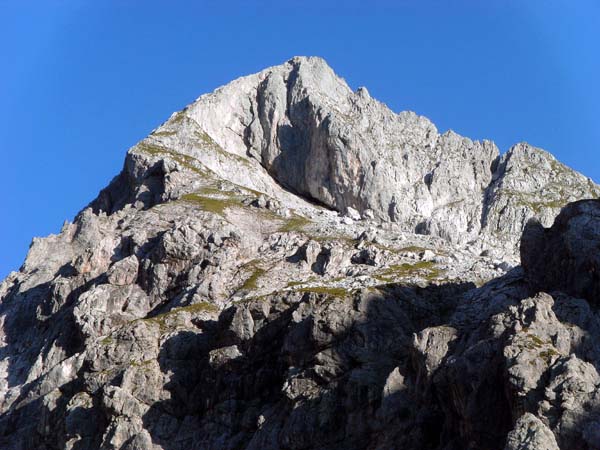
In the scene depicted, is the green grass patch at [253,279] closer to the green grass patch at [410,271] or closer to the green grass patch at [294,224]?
the green grass patch at [294,224]

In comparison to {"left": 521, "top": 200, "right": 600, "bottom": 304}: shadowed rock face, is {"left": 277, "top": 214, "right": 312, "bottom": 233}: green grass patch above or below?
above

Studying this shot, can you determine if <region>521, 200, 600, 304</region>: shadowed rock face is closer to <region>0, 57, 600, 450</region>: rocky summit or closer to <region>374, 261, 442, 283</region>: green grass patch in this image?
<region>0, 57, 600, 450</region>: rocky summit

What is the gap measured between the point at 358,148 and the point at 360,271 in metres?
52.4

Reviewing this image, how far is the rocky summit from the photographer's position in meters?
60.5

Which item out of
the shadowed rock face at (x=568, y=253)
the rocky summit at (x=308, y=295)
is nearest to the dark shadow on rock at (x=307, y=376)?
the rocky summit at (x=308, y=295)

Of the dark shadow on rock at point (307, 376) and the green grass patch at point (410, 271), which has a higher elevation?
the green grass patch at point (410, 271)

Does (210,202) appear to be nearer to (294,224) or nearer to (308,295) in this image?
(294,224)

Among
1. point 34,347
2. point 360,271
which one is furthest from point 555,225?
point 34,347

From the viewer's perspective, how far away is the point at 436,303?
82.7m

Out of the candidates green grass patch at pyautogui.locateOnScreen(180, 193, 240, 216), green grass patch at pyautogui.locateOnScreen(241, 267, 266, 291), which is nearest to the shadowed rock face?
green grass patch at pyautogui.locateOnScreen(241, 267, 266, 291)

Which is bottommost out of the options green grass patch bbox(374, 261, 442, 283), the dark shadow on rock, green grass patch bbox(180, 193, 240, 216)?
the dark shadow on rock

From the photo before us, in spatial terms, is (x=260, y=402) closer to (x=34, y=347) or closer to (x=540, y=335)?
(x=540, y=335)

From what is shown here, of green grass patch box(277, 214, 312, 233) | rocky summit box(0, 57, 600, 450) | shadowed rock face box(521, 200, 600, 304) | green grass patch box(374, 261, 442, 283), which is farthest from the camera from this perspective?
green grass patch box(277, 214, 312, 233)

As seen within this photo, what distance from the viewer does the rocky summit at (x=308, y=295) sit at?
6050 centimetres
